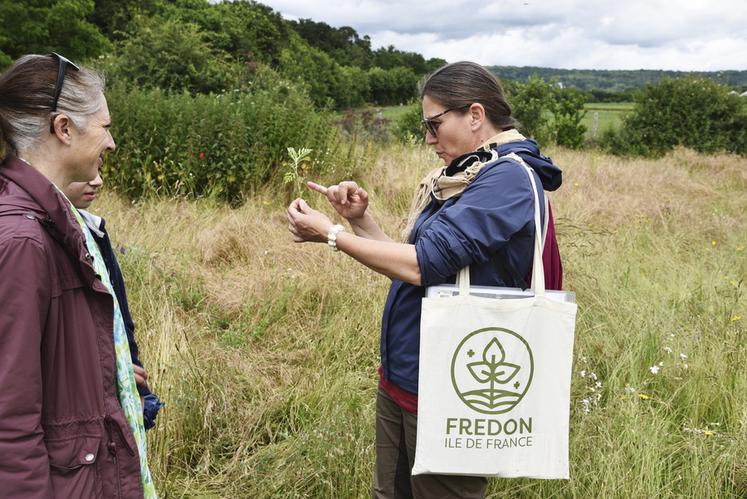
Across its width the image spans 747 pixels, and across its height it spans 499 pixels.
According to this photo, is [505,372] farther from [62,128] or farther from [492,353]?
[62,128]

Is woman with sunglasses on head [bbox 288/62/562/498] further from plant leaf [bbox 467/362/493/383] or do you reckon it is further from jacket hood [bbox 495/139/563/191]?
plant leaf [bbox 467/362/493/383]

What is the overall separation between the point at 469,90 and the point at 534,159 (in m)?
0.28

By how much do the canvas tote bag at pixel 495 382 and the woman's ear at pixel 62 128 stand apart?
3.20ft

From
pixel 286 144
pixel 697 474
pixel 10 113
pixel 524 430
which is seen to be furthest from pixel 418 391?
pixel 286 144

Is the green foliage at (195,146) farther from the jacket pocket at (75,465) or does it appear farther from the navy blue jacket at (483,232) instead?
the jacket pocket at (75,465)

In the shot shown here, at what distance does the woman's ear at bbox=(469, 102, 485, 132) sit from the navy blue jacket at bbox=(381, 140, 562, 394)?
0.11 meters

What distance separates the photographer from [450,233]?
162cm

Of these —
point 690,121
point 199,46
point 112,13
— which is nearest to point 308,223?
point 199,46

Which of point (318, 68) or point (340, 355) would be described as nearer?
point (340, 355)

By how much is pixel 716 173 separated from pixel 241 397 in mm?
10274

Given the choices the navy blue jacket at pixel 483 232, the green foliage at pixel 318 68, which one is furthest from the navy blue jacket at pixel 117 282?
the green foliage at pixel 318 68

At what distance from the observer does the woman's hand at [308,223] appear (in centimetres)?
185

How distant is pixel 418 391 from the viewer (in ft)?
5.72

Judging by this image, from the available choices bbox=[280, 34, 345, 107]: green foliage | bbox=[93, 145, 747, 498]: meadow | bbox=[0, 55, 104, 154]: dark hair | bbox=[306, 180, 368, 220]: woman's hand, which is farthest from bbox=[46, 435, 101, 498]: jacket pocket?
bbox=[280, 34, 345, 107]: green foliage
